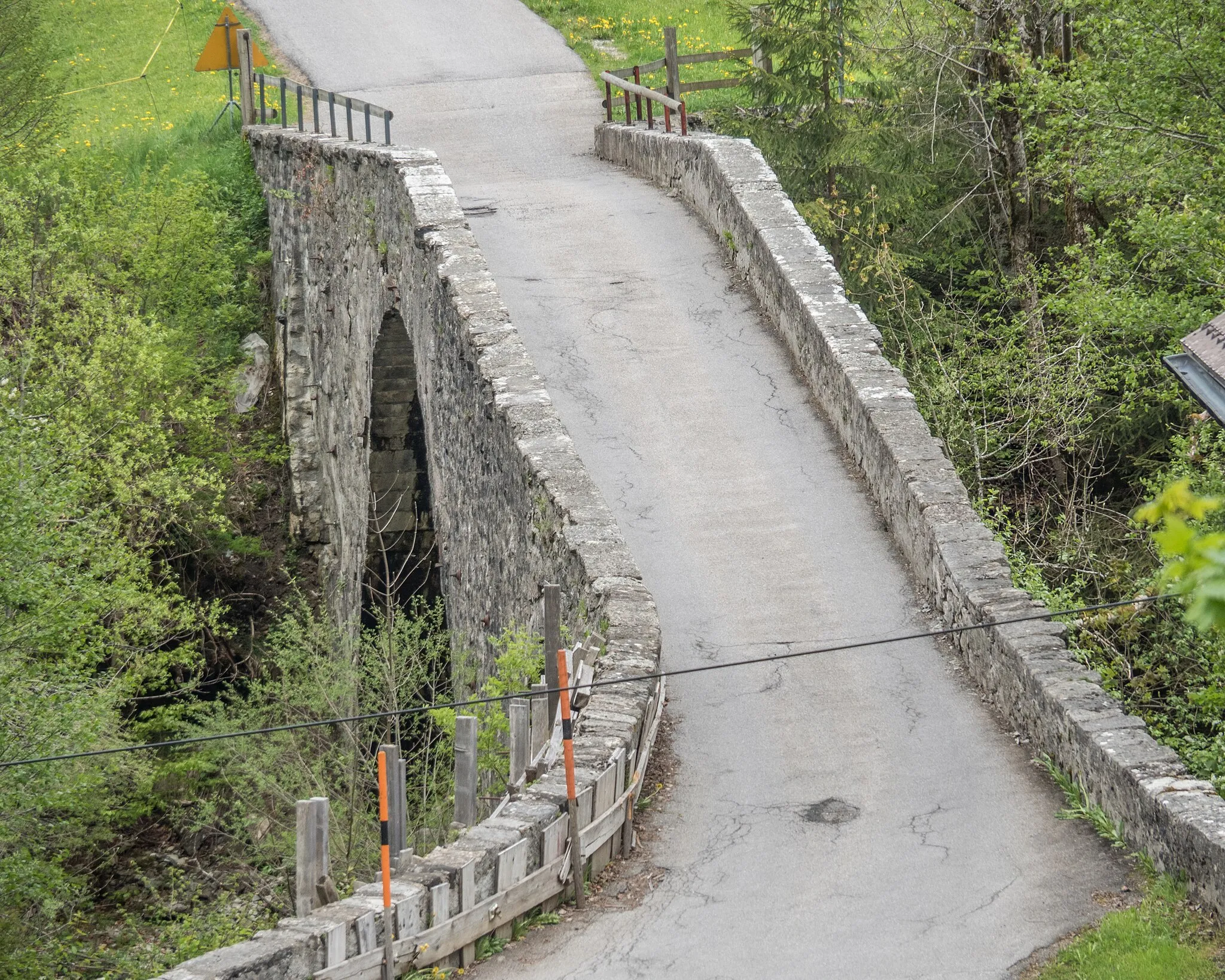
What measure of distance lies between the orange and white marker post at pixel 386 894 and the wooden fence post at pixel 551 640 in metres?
1.74

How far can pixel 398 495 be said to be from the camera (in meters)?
17.6

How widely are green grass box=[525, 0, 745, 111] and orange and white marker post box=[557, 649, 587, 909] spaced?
18209mm

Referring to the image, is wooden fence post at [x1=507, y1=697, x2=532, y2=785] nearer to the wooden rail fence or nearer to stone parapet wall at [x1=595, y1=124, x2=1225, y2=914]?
the wooden rail fence

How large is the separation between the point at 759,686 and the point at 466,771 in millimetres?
2323

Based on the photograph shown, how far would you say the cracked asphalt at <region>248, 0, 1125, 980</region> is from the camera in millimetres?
6633

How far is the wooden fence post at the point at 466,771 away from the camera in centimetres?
707

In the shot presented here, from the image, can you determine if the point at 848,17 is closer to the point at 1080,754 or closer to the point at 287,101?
the point at 287,101

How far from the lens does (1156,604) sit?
11.3 meters

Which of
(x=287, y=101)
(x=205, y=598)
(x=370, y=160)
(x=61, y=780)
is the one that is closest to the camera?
(x=61, y=780)

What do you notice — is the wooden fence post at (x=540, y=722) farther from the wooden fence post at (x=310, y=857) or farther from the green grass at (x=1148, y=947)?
the green grass at (x=1148, y=947)

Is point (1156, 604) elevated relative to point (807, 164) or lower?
lower

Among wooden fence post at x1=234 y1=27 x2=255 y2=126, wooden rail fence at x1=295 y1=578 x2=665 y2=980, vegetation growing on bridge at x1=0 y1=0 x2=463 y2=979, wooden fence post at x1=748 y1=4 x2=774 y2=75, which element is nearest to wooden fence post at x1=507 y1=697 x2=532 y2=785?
wooden rail fence at x1=295 y1=578 x2=665 y2=980

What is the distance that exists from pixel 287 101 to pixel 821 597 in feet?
59.4

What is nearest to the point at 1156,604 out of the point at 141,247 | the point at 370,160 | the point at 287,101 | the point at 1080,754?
the point at 1080,754
